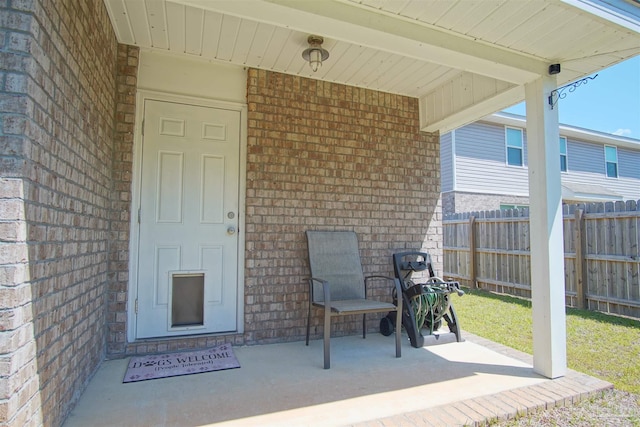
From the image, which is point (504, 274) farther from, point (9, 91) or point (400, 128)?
point (9, 91)

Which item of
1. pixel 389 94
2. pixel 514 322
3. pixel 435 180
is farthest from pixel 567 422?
pixel 389 94

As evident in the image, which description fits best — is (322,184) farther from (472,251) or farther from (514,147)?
(514,147)

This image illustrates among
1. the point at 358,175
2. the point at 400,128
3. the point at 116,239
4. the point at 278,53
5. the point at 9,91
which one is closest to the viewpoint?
the point at 9,91

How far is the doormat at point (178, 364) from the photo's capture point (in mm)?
2785

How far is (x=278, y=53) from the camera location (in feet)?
11.1

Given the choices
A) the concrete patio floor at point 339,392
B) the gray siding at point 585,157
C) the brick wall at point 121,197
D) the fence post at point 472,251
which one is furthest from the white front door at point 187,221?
the gray siding at point 585,157

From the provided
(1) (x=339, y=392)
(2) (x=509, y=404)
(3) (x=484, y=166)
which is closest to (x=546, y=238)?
(2) (x=509, y=404)

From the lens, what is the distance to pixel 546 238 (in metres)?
2.85

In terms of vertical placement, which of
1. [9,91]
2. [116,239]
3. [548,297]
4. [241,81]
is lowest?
[548,297]

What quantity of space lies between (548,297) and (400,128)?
7.85 ft

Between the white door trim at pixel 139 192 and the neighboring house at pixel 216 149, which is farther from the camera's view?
the white door trim at pixel 139 192

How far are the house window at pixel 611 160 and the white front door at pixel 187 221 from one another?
555 inches

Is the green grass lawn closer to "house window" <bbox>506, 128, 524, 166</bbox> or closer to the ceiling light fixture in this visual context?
the ceiling light fixture

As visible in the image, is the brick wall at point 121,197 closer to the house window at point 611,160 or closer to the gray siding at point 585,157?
the gray siding at point 585,157
